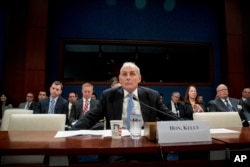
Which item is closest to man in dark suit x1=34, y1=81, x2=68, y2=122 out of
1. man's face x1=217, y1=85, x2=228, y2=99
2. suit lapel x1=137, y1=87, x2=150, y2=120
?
suit lapel x1=137, y1=87, x2=150, y2=120

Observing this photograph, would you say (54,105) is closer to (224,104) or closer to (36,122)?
(36,122)

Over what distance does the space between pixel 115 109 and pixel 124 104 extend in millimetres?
94

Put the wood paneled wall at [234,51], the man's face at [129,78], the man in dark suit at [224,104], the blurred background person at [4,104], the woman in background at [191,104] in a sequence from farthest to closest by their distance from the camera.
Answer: the wood paneled wall at [234,51] < the blurred background person at [4,104] < the man in dark suit at [224,104] < the woman in background at [191,104] < the man's face at [129,78]

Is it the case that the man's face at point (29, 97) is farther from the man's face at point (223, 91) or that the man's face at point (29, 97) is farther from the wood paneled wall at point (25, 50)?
the man's face at point (223, 91)

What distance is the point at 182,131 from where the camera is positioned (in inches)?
46.9

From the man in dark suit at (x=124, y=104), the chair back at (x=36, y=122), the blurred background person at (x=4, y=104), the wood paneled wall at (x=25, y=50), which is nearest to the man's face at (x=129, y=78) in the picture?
the man in dark suit at (x=124, y=104)

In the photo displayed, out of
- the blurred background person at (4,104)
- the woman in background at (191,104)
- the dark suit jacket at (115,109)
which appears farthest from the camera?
the blurred background person at (4,104)

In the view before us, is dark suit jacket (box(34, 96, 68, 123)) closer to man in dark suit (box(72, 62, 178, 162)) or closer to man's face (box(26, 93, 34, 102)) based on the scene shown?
man's face (box(26, 93, 34, 102))

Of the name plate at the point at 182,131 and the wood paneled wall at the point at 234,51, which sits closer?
the name plate at the point at 182,131

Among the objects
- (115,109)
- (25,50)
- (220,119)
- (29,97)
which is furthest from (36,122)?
(25,50)

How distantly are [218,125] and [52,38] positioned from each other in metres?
5.43

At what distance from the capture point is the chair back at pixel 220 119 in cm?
217

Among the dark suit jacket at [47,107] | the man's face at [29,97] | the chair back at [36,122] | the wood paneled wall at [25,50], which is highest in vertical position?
the wood paneled wall at [25,50]

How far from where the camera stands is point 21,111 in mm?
2580
